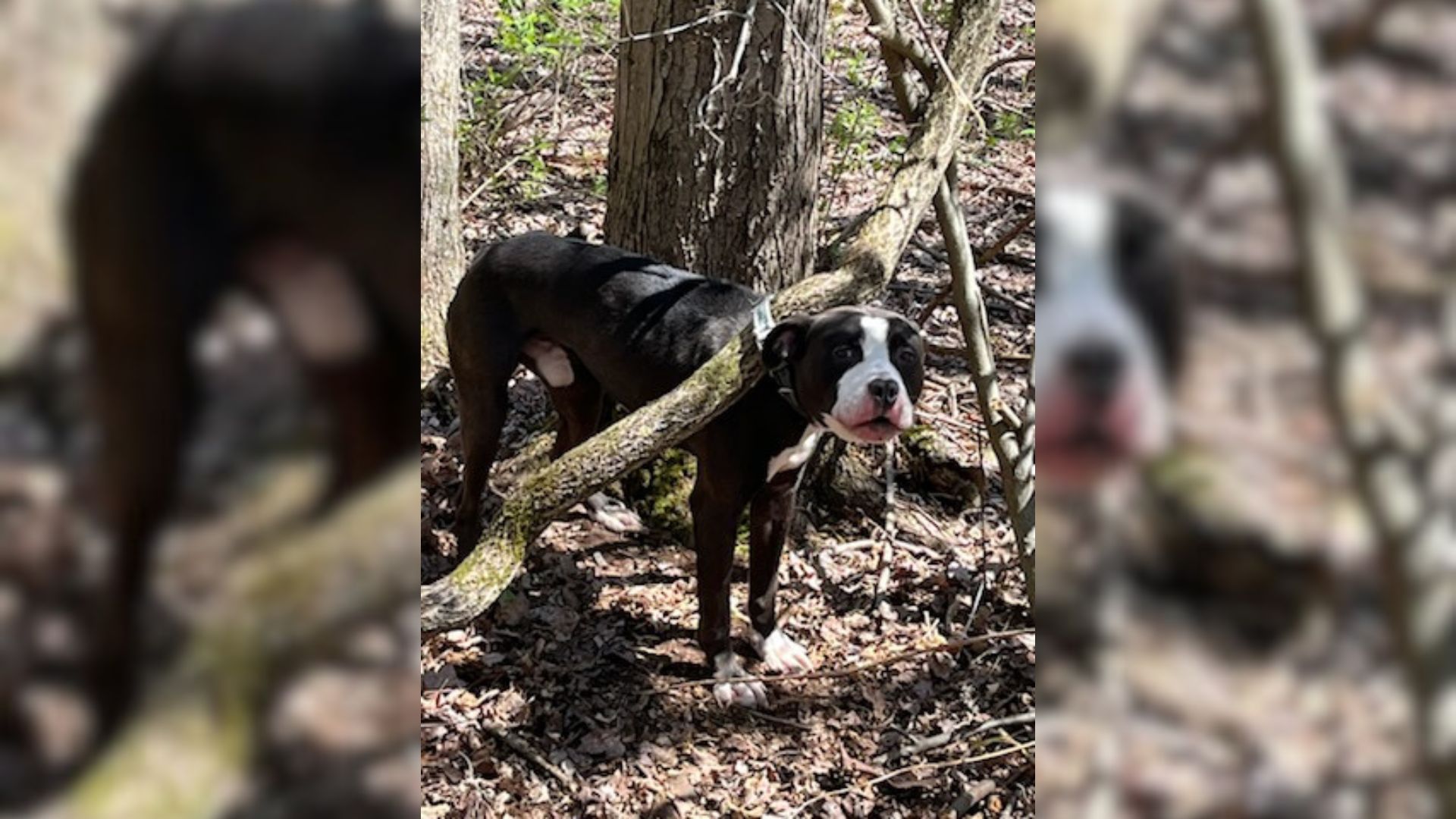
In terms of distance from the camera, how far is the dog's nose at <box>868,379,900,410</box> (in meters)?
3.52

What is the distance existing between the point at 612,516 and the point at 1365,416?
478 cm

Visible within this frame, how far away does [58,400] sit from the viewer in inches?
19.0

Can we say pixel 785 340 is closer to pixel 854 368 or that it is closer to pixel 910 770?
pixel 854 368

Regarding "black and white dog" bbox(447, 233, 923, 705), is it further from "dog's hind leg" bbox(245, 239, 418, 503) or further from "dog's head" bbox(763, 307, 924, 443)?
"dog's hind leg" bbox(245, 239, 418, 503)

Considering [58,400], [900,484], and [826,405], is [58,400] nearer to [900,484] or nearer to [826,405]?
[826,405]

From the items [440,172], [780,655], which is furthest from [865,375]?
[440,172]

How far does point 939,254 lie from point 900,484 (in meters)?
2.24

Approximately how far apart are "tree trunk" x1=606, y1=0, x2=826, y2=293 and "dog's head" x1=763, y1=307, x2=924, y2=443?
105 centimetres

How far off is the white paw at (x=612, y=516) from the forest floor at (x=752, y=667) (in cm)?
5

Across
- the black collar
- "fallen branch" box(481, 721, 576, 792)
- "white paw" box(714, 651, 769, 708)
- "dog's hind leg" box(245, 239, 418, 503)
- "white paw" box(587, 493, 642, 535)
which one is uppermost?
"dog's hind leg" box(245, 239, 418, 503)

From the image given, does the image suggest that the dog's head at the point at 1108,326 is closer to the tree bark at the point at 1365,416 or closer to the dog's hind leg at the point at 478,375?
the tree bark at the point at 1365,416

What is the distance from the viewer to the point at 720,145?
15.0 feet

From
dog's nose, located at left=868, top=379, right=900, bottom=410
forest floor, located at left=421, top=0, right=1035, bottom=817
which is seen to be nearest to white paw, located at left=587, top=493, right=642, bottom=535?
forest floor, located at left=421, top=0, right=1035, bottom=817

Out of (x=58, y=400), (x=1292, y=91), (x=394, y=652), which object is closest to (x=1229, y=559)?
(x=1292, y=91)
